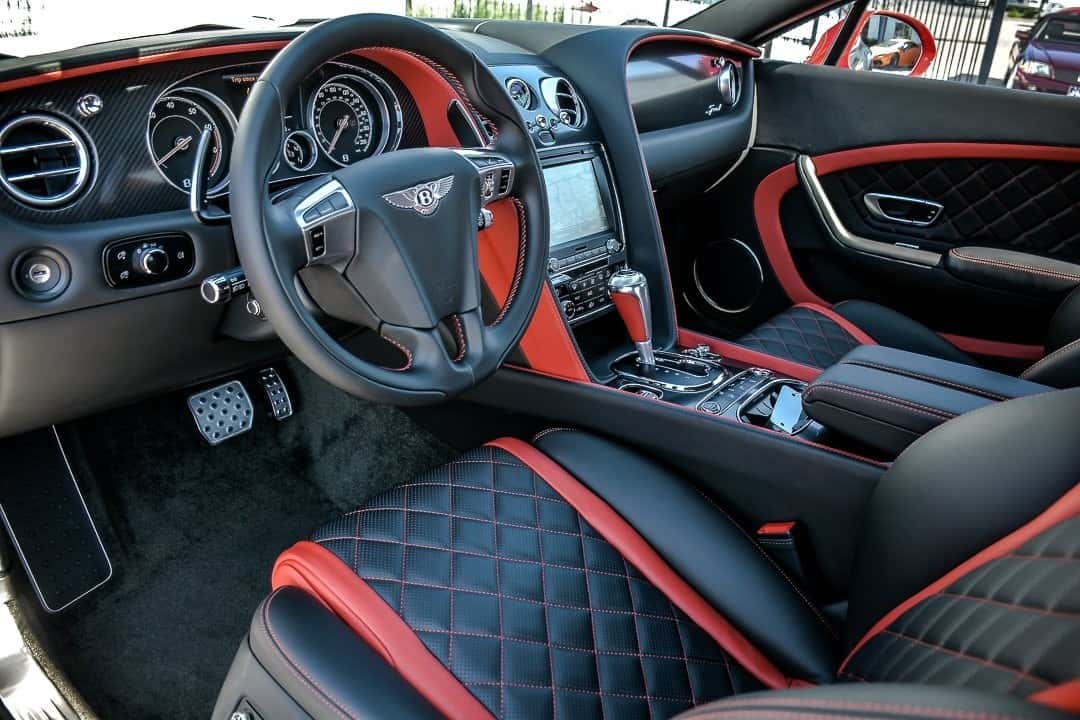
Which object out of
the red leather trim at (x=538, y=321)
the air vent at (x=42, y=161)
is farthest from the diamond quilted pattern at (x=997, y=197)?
the air vent at (x=42, y=161)

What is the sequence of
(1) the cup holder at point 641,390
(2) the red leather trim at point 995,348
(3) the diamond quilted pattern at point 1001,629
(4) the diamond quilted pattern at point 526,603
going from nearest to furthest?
(3) the diamond quilted pattern at point 1001,629
(4) the diamond quilted pattern at point 526,603
(1) the cup holder at point 641,390
(2) the red leather trim at point 995,348

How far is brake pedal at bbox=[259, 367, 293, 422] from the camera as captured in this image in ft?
6.86

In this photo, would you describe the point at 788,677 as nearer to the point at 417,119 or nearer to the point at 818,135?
the point at 417,119

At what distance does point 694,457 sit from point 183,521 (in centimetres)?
112

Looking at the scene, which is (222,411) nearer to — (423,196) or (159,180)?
(159,180)

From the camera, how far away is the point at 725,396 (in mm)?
1691

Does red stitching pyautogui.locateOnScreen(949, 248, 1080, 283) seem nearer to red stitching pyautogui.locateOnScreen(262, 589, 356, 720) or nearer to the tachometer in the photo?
the tachometer

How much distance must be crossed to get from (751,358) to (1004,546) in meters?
1.04

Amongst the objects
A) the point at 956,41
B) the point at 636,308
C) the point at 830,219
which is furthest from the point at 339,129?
the point at 956,41

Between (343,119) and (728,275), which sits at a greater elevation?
(343,119)

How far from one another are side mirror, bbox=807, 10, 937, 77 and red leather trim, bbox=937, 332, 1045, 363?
73 centimetres

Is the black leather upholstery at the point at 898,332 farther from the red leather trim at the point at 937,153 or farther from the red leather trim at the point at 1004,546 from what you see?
the red leather trim at the point at 1004,546

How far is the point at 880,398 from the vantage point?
1358 mm

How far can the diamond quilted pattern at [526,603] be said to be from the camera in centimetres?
109
